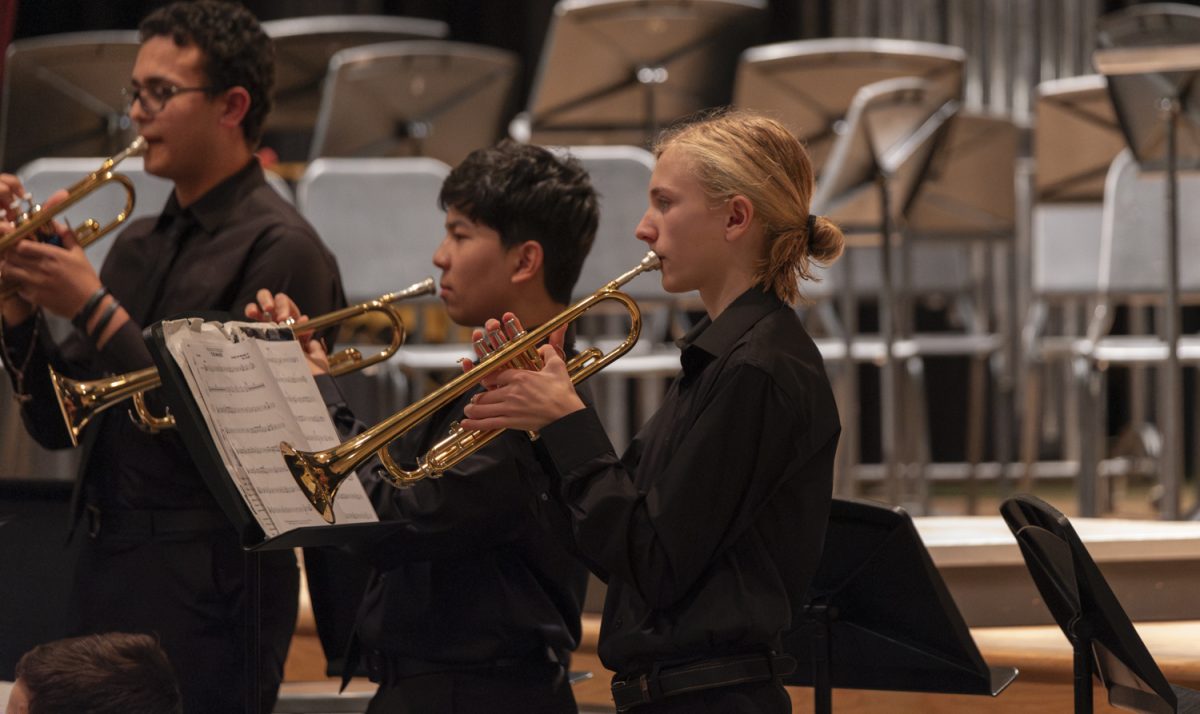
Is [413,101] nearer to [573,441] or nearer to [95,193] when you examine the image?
[95,193]

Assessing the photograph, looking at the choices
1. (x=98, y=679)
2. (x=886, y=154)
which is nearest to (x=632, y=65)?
(x=886, y=154)

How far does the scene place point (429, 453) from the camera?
2279 mm

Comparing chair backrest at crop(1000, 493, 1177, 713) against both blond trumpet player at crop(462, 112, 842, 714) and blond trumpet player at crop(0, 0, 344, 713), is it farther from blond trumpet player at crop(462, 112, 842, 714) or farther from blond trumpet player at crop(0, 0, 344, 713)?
blond trumpet player at crop(0, 0, 344, 713)

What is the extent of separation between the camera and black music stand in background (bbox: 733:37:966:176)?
5406mm

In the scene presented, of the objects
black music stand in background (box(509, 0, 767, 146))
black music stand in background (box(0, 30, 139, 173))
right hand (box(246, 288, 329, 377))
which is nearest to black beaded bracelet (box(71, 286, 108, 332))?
right hand (box(246, 288, 329, 377))

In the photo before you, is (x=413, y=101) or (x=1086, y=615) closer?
(x=1086, y=615)

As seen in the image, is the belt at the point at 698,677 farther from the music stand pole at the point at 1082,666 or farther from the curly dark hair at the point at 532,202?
the curly dark hair at the point at 532,202

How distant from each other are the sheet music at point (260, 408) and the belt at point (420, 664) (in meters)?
0.26

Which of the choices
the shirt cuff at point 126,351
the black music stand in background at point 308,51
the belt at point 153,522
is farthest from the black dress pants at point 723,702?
the black music stand in background at point 308,51

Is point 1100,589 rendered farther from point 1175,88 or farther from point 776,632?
point 1175,88

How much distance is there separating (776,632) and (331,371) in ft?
3.51

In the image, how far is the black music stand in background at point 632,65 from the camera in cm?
543

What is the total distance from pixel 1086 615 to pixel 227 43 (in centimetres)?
187

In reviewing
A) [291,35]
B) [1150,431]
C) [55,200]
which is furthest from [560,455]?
[1150,431]
